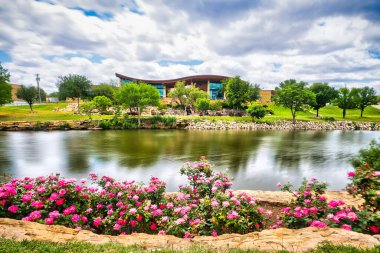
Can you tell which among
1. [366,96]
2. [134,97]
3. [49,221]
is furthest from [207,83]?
[49,221]

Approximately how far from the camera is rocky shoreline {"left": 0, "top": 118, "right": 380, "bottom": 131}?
41375 millimetres

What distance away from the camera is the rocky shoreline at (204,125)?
1629 inches

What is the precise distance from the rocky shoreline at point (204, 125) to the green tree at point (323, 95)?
47.3ft

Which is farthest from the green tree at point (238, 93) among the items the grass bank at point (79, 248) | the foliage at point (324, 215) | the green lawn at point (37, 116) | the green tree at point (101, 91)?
the grass bank at point (79, 248)

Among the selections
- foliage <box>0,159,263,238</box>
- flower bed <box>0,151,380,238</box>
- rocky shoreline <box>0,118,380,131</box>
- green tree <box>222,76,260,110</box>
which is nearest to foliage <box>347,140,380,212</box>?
flower bed <box>0,151,380,238</box>

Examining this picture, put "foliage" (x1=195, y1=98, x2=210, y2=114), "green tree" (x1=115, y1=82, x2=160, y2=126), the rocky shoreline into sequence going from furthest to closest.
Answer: "foliage" (x1=195, y1=98, x2=210, y2=114)
"green tree" (x1=115, y1=82, x2=160, y2=126)
the rocky shoreline

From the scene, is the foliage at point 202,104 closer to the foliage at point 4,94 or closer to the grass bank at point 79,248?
the foliage at point 4,94

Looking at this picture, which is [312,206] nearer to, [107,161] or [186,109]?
[107,161]

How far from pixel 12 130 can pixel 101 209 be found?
4642 centimetres

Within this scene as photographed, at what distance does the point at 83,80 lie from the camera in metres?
62.7

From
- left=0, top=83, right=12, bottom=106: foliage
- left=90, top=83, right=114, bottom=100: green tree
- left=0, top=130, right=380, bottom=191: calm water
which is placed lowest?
left=0, top=130, right=380, bottom=191: calm water

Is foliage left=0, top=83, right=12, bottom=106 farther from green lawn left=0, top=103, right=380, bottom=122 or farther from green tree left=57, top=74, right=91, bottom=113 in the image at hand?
green tree left=57, top=74, right=91, bottom=113

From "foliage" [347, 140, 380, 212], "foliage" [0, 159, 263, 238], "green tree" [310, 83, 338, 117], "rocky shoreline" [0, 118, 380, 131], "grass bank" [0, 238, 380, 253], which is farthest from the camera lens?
"green tree" [310, 83, 338, 117]

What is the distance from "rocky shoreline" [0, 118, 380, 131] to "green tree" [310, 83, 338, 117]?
14425 millimetres
